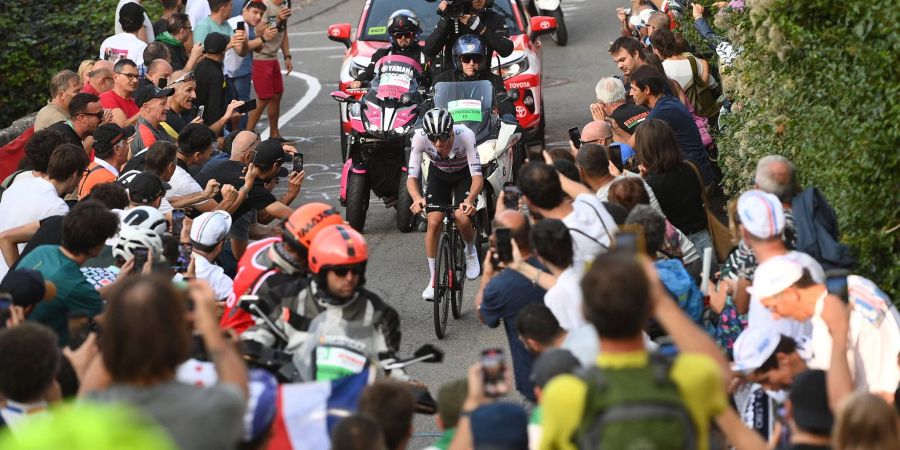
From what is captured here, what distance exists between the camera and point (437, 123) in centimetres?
1132

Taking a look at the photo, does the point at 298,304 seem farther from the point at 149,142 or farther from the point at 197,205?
the point at 149,142

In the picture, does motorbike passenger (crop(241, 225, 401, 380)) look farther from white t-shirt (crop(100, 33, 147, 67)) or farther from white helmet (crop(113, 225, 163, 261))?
white t-shirt (crop(100, 33, 147, 67))

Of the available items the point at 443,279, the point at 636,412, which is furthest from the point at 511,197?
the point at 636,412

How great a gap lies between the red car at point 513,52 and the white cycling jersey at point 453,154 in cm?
386

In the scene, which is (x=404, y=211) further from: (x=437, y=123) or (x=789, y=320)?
(x=789, y=320)

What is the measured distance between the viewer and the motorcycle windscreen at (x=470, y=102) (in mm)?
13039

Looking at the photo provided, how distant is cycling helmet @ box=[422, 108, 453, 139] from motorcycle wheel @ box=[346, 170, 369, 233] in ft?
8.26

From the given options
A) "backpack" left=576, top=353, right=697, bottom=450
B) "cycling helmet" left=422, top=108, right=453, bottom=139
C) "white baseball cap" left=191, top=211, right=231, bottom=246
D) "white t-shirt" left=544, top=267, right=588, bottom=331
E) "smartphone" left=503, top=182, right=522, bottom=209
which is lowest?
"cycling helmet" left=422, top=108, right=453, bottom=139

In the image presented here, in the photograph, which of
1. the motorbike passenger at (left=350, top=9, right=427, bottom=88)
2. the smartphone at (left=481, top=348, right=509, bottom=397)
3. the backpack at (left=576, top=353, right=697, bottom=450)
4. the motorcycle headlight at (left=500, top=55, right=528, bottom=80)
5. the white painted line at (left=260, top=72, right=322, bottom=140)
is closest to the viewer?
the backpack at (left=576, top=353, right=697, bottom=450)

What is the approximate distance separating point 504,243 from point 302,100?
14148 millimetres

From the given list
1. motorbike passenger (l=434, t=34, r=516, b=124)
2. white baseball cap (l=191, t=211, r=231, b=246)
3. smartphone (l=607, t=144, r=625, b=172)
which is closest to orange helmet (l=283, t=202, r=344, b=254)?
white baseball cap (l=191, t=211, r=231, b=246)

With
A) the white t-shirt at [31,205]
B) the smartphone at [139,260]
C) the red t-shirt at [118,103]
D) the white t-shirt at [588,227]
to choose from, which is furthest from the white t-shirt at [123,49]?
the white t-shirt at [588,227]

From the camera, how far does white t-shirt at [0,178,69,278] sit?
9.61 m

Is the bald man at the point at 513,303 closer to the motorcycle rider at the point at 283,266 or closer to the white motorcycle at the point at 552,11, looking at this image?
the motorcycle rider at the point at 283,266
